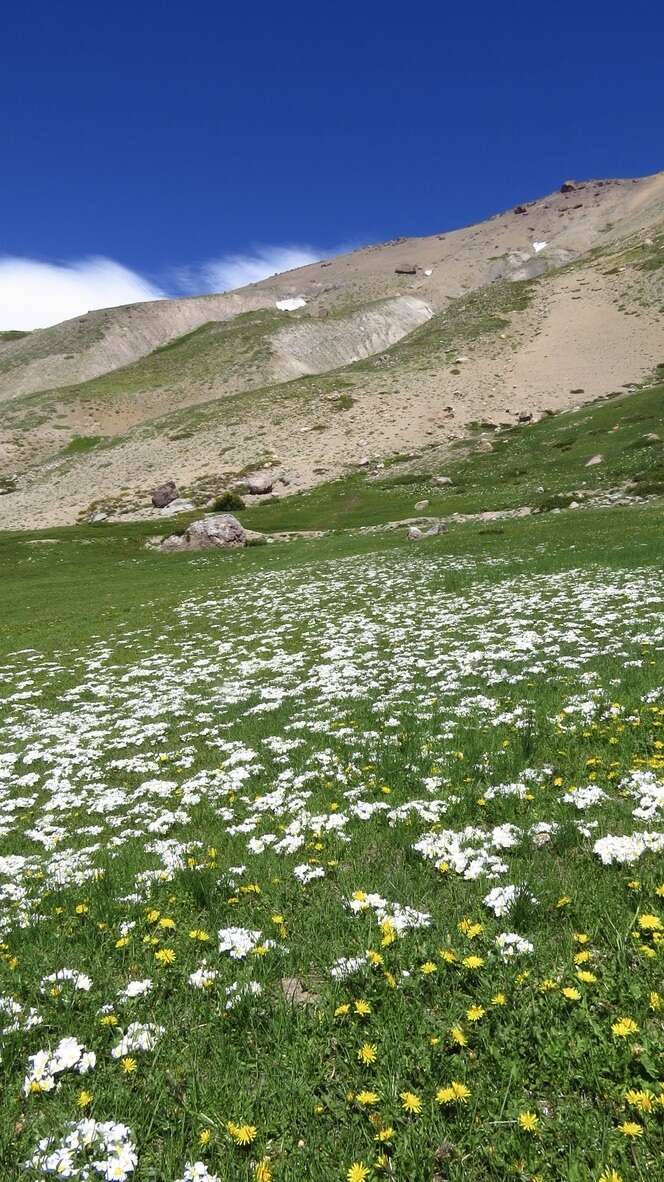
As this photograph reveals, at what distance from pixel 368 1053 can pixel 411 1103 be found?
2.12ft

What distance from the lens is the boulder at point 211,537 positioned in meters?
64.9

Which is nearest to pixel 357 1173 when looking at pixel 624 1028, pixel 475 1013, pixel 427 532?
pixel 475 1013

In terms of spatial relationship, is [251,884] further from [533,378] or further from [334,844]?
[533,378]

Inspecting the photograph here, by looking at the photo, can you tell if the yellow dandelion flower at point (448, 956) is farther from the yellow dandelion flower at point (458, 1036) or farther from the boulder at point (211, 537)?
the boulder at point (211, 537)

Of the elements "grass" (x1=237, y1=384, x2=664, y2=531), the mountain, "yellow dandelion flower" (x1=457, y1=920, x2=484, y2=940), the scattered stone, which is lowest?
the scattered stone

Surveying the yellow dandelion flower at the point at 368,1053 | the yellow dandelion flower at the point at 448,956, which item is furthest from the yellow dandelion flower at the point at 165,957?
the yellow dandelion flower at the point at 448,956

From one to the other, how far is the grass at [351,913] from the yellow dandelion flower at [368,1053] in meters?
0.07

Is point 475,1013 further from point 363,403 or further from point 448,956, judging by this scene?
point 363,403

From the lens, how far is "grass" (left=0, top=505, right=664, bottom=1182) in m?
4.99

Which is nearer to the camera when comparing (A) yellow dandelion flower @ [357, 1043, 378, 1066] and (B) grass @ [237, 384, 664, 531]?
(A) yellow dandelion flower @ [357, 1043, 378, 1066]

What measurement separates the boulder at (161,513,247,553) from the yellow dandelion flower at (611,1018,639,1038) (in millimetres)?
60550

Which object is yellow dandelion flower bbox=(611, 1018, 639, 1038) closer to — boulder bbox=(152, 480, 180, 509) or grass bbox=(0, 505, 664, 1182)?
grass bbox=(0, 505, 664, 1182)

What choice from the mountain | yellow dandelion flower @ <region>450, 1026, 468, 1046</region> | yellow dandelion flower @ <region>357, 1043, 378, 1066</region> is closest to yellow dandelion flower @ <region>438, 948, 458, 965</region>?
yellow dandelion flower @ <region>450, 1026, 468, 1046</region>

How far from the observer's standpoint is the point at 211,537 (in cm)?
6525
